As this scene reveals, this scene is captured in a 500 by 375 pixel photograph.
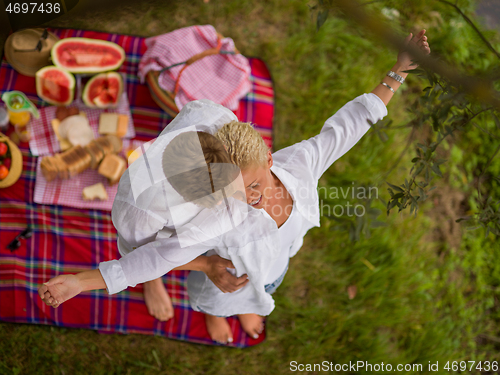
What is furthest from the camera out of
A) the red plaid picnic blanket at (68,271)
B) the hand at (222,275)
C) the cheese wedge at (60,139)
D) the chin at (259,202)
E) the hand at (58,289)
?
the cheese wedge at (60,139)

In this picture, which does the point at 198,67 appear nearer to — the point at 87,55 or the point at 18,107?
the point at 87,55

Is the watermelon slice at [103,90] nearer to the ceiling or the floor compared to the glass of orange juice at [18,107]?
nearer to the ceiling

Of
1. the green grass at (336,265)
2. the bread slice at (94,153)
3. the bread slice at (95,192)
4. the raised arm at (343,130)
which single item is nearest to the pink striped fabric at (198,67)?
the green grass at (336,265)

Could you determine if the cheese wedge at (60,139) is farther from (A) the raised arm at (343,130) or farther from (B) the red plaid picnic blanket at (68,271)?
(A) the raised arm at (343,130)

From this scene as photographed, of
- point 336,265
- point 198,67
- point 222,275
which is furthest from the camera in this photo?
point 336,265

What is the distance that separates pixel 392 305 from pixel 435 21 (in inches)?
103

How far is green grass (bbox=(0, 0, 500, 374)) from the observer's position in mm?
2578

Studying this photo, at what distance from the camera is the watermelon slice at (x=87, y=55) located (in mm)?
2678

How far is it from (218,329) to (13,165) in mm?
1838

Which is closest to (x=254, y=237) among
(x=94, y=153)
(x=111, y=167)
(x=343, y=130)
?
(x=343, y=130)

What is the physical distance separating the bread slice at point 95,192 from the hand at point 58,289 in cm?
124

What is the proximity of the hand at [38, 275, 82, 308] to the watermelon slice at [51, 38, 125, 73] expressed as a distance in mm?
1884

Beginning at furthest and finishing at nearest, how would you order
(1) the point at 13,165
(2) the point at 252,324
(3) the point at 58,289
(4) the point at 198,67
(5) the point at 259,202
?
(4) the point at 198,67 → (2) the point at 252,324 → (1) the point at 13,165 → (5) the point at 259,202 → (3) the point at 58,289

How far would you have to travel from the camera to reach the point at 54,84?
2.64 m
